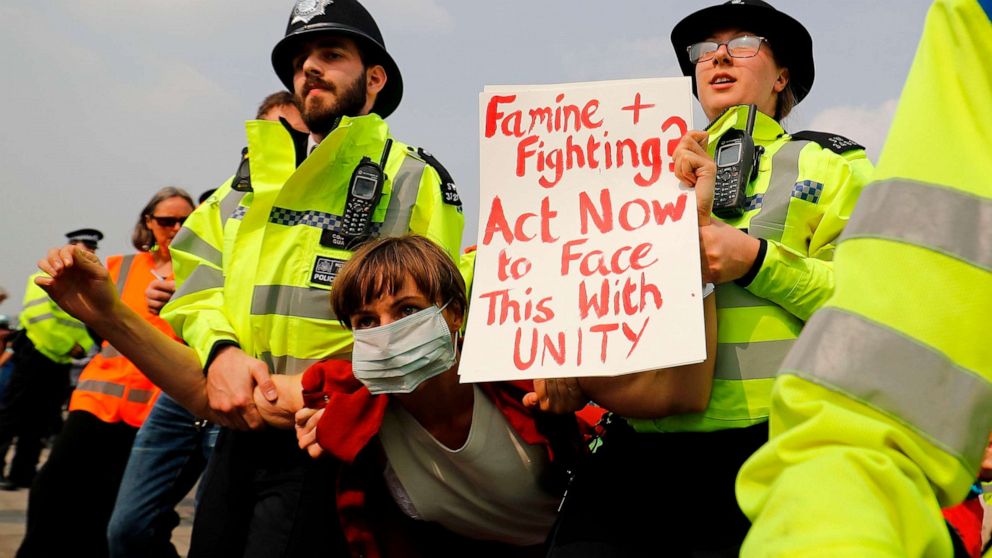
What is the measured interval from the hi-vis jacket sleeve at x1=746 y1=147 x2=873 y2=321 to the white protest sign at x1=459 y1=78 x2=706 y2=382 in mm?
244

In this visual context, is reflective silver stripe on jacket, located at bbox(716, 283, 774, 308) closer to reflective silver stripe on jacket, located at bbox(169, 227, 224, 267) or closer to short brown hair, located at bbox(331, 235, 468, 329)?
short brown hair, located at bbox(331, 235, 468, 329)

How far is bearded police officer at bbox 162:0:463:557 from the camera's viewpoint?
120 inches

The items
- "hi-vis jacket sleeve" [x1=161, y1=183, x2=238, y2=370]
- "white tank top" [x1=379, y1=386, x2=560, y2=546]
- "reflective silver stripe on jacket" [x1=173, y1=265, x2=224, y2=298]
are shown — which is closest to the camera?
"white tank top" [x1=379, y1=386, x2=560, y2=546]

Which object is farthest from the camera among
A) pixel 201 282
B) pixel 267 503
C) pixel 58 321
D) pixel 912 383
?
pixel 58 321

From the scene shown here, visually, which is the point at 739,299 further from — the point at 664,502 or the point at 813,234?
the point at 664,502

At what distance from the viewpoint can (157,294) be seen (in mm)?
4238

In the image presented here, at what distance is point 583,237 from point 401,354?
2.45ft

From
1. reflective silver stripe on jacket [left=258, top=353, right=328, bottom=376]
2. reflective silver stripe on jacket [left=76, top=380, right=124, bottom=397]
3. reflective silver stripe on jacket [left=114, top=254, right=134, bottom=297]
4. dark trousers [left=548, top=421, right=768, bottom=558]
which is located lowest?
reflective silver stripe on jacket [left=76, top=380, right=124, bottom=397]

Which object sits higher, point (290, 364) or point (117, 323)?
point (117, 323)

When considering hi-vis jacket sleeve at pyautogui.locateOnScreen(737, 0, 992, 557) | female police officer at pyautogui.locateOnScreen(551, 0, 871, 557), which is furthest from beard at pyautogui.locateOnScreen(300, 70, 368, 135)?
hi-vis jacket sleeve at pyautogui.locateOnScreen(737, 0, 992, 557)

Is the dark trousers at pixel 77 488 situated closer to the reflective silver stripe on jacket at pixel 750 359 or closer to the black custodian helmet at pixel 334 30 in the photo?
the black custodian helmet at pixel 334 30

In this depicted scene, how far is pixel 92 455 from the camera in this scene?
518 cm

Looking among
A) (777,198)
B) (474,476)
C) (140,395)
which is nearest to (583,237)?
(777,198)

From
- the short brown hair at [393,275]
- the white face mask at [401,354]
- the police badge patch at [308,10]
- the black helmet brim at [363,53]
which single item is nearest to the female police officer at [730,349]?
the white face mask at [401,354]
